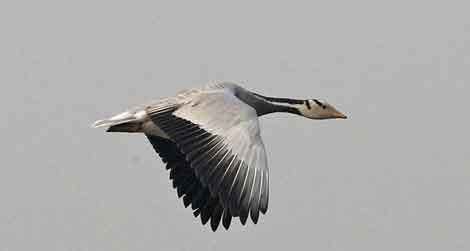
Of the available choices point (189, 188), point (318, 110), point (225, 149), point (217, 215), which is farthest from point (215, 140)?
point (318, 110)

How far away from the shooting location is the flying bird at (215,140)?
43.8ft

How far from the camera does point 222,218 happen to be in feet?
51.2

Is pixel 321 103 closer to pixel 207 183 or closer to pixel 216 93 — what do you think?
pixel 216 93

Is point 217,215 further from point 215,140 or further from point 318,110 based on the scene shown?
point 318,110

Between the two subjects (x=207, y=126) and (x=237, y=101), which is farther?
(x=237, y=101)

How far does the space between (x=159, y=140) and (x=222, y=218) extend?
6.89 ft

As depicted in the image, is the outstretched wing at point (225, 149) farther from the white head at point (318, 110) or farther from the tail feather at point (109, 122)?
the white head at point (318, 110)

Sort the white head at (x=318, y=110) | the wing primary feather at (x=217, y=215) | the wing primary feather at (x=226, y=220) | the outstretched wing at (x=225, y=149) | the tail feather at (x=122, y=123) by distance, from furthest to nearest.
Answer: the white head at (x=318, y=110), the tail feather at (x=122, y=123), the wing primary feather at (x=217, y=215), the wing primary feather at (x=226, y=220), the outstretched wing at (x=225, y=149)

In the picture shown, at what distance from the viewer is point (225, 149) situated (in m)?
13.8

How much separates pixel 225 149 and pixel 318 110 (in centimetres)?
508

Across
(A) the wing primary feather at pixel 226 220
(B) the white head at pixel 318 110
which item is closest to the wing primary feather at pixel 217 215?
(A) the wing primary feather at pixel 226 220

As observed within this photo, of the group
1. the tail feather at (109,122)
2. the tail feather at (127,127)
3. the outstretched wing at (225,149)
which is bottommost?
the tail feather at (127,127)

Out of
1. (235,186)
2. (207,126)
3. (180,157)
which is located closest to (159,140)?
(180,157)

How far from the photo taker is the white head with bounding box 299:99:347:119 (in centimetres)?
1845
